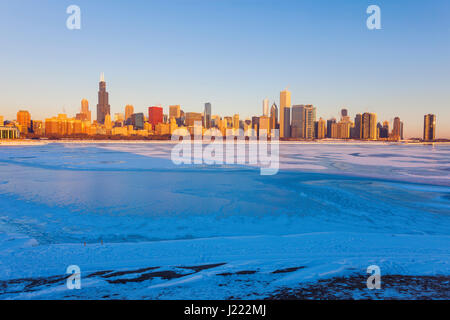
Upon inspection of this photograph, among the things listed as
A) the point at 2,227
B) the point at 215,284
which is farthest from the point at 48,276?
the point at 2,227

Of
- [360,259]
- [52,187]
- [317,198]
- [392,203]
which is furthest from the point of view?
[52,187]

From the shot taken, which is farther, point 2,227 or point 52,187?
point 52,187

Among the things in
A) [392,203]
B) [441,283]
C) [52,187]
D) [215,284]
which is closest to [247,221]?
[215,284]
